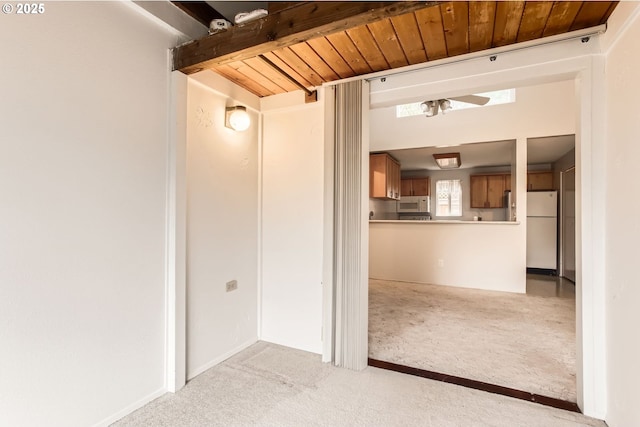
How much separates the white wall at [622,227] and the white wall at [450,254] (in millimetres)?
3208

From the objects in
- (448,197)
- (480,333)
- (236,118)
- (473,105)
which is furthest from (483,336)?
(448,197)

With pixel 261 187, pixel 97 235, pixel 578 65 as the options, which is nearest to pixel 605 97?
pixel 578 65

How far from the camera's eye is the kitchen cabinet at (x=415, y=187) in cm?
747

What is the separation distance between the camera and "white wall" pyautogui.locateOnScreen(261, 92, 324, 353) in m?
2.57

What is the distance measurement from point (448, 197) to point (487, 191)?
2.85ft

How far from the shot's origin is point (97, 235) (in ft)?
5.23

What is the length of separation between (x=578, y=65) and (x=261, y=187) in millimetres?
2407

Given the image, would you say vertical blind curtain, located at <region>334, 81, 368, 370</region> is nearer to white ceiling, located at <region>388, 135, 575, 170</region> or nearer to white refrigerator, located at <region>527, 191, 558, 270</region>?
white ceiling, located at <region>388, 135, 575, 170</region>

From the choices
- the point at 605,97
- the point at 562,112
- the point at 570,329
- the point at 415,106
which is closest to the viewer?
the point at 605,97

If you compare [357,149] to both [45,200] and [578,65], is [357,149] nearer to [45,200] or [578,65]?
[578,65]

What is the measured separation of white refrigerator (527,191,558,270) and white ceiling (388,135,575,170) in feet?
2.72

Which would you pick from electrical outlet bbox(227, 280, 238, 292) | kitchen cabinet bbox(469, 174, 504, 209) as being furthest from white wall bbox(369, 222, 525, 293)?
electrical outlet bbox(227, 280, 238, 292)

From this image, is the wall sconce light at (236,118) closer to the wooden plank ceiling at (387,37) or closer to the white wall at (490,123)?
the wooden plank ceiling at (387,37)

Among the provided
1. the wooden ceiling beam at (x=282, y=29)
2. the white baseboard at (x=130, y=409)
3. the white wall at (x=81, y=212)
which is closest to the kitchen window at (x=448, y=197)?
the wooden ceiling beam at (x=282, y=29)
